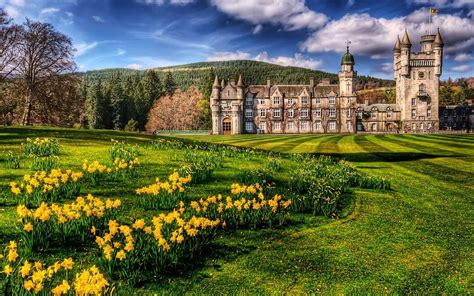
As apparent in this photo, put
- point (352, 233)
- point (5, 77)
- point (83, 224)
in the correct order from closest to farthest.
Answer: point (83, 224) → point (352, 233) → point (5, 77)

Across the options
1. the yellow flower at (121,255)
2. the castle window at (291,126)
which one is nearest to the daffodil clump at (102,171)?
the yellow flower at (121,255)

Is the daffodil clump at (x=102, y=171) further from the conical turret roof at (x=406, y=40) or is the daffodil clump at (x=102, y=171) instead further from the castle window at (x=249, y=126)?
the conical turret roof at (x=406, y=40)

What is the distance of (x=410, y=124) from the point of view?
294 feet

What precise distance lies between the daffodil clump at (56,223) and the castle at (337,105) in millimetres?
80600

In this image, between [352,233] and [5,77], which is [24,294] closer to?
[352,233]

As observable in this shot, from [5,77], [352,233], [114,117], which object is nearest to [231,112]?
[114,117]

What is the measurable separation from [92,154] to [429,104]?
9265cm

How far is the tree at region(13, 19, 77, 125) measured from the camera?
3731 cm

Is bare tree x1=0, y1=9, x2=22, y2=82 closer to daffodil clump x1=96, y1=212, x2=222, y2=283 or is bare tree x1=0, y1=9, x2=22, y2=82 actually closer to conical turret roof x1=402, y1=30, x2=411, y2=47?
daffodil clump x1=96, y1=212, x2=222, y2=283

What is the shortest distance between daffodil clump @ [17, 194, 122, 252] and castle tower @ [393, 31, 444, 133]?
93070 millimetres

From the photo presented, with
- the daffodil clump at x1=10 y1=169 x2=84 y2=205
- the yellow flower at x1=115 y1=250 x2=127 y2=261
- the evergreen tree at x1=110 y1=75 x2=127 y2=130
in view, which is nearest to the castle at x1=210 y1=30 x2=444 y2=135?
the evergreen tree at x1=110 y1=75 x2=127 y2=130

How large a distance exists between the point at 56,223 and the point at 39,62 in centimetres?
Answer: 3778

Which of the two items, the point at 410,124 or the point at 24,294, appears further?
the point at 410,124

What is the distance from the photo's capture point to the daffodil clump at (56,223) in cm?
598
